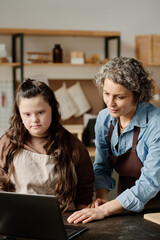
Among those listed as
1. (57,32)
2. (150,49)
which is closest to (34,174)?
(57,32)

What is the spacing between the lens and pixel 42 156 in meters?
1.82

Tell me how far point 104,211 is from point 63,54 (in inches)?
108

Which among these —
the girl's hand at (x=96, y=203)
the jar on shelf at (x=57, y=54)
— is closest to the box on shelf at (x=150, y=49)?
the jar on shelf at (x=57, y=54)

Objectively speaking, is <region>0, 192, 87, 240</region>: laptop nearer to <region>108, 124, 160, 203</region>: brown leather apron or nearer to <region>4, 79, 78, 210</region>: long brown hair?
<region>4, 79, 78, 210</region>: long brown hair

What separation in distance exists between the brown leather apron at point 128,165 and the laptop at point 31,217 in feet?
2.08

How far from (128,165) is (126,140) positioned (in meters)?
0.13

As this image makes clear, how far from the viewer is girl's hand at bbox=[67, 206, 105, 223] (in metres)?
1.69

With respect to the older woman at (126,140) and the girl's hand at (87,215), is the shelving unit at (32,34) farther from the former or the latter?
the girl's hand at (87,215)

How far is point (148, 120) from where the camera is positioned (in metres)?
1.95

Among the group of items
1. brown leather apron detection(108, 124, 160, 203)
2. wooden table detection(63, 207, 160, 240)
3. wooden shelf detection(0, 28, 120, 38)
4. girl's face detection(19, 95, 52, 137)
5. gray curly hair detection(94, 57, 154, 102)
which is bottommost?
wooden table detection(63, 207, 160, 240)

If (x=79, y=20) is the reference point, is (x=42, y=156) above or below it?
below

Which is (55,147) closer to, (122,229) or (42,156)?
(42,156)

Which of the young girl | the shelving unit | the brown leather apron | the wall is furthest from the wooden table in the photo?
the wall

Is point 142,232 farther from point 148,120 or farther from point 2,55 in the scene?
point 2,55
